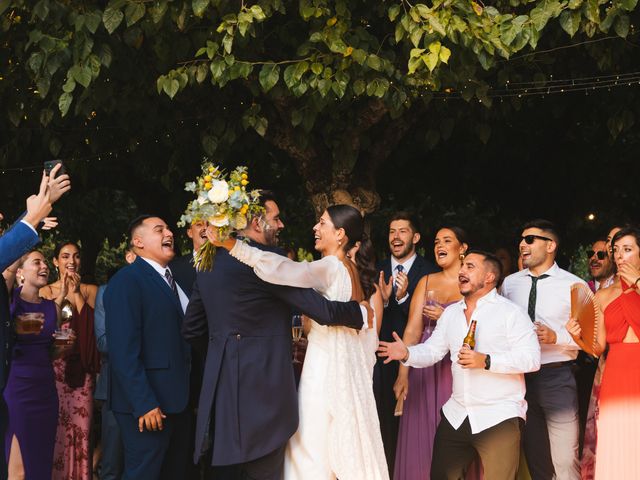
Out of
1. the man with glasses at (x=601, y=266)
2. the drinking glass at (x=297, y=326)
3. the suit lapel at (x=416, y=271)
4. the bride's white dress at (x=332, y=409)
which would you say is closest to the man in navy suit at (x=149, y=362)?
the drinking glass at (x=297, y=326)

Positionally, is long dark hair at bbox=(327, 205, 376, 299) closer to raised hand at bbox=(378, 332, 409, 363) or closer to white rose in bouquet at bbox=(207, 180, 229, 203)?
raised hand at bbox=(378, 332, 409, 363)

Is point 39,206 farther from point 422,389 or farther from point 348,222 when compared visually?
point 422,389

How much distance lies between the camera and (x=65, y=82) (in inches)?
304

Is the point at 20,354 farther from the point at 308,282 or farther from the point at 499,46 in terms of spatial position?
the point at 499,46

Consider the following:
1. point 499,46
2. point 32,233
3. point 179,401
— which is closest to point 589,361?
point 499,46

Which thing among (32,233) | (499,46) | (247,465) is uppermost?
(499,46)

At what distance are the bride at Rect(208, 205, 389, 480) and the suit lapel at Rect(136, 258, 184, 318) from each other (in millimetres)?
1190

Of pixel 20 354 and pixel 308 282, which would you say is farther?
pixel 20 354

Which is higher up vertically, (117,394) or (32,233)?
(32,233)

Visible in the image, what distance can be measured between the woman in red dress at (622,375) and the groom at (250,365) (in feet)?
7.29

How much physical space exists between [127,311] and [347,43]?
8.43 feet

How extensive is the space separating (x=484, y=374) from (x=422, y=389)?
50.1 inches

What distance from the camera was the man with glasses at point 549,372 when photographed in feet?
25.5

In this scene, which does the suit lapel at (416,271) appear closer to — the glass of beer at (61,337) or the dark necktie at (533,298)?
the dark necktie at (533,298)
